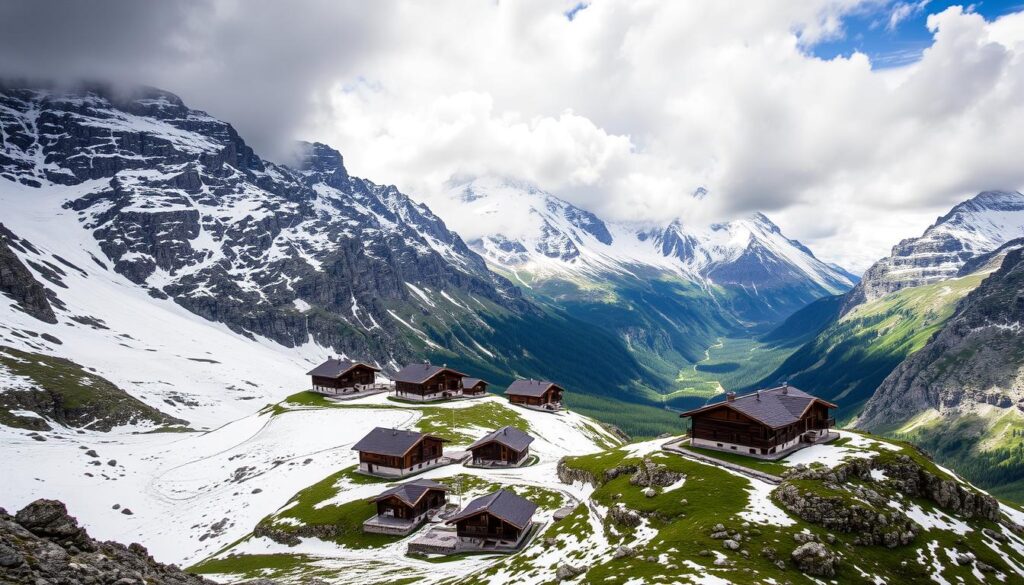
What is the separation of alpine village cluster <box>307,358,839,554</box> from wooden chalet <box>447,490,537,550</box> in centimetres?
11

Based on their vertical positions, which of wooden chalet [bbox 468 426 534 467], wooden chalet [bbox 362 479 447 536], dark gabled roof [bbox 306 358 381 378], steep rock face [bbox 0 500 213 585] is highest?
dark gabled roof [bbox 306 358 381 378]

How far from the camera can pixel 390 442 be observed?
94.2 meters

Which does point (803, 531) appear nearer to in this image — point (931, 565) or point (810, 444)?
point (931, 565)

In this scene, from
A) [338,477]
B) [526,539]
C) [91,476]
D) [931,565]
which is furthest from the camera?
[91,476]

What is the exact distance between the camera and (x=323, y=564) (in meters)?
66.4

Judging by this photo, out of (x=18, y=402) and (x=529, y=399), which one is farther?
(x=529, y=399)

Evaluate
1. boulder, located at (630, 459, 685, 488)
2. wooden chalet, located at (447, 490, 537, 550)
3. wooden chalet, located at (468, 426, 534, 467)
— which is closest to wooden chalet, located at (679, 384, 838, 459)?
boulder, located at (630, 459, 685, 488)

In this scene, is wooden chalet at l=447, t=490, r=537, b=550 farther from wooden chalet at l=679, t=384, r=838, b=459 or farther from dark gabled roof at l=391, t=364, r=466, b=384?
dark gabled roof at l=391, t=364, r=466, b=384

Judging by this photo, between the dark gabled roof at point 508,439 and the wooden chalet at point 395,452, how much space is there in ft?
26.4

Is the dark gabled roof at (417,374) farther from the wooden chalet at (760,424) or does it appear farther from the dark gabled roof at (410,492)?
the wooden chalet at (760,424)

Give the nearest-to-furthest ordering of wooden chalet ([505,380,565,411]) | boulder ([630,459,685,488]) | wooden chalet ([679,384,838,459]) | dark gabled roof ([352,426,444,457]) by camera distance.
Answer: boulder ([630,459,685,488]), wooden chalet ([679,384,838,459]), dark gabled roof ([352,426,444,457]), wooden chalet ([505,380,565,411])

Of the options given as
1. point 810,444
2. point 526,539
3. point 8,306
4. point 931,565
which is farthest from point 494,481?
point 8,306

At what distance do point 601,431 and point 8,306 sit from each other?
20144 cm

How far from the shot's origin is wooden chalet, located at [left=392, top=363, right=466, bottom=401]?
142m
